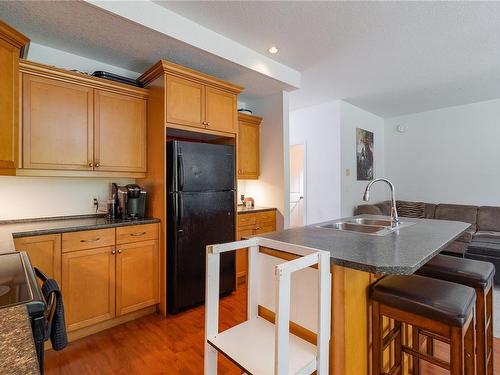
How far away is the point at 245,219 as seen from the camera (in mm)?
3074

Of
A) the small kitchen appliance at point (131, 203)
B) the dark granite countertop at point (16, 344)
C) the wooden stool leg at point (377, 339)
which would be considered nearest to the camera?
the dark granite countertop at point (16, 344)

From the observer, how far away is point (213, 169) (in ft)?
8.50

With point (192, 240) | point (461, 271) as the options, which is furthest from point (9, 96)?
point (461, 271)

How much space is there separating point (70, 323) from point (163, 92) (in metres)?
1.97

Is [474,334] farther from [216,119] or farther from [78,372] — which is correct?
[216,119]

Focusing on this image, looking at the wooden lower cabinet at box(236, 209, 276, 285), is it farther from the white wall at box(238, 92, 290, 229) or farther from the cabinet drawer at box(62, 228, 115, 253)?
the cabinet drawer at box(62, 228, 115, 253)

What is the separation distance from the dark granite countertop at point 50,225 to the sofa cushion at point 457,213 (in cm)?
447

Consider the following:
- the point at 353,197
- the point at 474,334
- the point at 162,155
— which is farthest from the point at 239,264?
the point at 353,197

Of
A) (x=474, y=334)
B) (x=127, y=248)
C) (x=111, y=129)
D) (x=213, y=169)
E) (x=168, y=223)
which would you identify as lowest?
(x=474, y=334)

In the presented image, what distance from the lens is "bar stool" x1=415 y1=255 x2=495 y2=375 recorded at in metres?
1.47

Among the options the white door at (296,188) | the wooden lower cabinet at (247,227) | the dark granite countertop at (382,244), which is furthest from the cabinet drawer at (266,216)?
→ the white door at (296,188)

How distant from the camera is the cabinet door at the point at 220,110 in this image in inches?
104

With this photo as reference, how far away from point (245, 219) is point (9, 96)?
2262 millimetres

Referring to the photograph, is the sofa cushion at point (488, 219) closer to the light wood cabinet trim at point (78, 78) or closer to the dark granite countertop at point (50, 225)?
the dark granite countertop at point (50, 225)
